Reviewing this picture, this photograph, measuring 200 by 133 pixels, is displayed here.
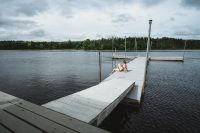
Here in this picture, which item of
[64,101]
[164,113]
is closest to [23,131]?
[64,101]

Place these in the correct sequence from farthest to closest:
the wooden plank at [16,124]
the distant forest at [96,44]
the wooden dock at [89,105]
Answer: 1. the distant forest at [96,44]
2. the wooden dock at [89,105]
3. the wooden plank at [16,124]

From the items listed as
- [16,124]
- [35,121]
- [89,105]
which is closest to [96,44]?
[89,105]

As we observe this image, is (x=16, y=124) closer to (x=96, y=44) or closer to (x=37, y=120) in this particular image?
(x=37, y=120)

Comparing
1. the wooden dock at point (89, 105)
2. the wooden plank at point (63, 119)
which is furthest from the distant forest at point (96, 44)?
the wooden plank at point (63, 119)

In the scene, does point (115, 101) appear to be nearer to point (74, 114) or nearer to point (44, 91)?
point (74, 114)

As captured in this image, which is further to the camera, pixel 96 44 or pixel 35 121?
pixel 96 44

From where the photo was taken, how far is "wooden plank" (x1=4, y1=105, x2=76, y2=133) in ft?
12.4

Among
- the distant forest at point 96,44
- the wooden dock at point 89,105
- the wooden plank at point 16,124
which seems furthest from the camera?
the distant forest at point 96,44

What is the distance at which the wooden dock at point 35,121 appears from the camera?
3.75 metres

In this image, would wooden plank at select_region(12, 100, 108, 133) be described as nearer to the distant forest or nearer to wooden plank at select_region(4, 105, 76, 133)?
wooden plank at select_region(4, 105, 76, 133)

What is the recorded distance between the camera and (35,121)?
4.20 metres

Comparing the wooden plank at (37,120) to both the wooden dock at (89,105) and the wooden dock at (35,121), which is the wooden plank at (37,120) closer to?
the wooden dock at (35,121)

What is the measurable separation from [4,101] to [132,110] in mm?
7282

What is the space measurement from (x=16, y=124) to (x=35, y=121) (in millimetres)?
409
